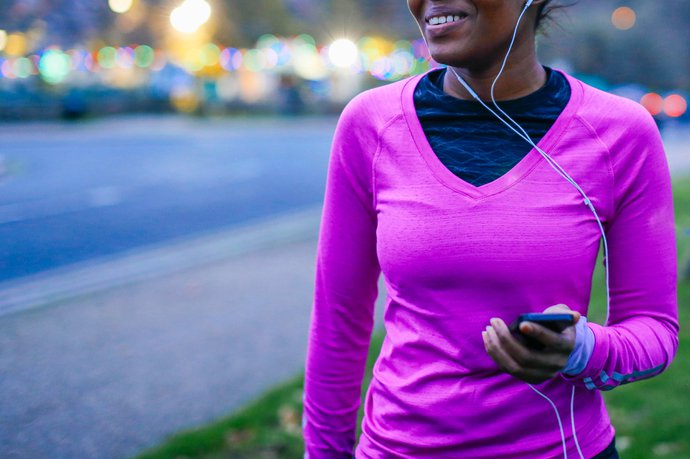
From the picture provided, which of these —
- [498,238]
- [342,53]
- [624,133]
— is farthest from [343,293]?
[342,53]

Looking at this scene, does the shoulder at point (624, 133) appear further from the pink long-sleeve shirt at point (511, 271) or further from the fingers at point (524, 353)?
the fingers at point (524, 353)

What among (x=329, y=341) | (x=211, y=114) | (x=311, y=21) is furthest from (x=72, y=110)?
(x=329, y=341)

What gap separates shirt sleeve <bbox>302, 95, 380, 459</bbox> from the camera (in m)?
1.64

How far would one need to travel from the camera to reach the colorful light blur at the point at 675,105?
29666mm

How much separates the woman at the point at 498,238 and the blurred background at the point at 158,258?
1.14ft

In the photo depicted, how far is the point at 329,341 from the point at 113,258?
278 inches

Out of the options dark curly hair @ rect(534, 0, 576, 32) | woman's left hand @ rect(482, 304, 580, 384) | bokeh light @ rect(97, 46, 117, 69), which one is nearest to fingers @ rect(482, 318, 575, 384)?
woman's left hand @ rect(482, 304, 580, 384)

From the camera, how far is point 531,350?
1.30 metres

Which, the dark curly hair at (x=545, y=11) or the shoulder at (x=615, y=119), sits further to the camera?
the dark curly hair at (x=545, y=11)

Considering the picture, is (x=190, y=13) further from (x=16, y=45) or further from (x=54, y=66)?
(x=16, y=45)

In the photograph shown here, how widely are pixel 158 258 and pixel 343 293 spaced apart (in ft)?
22.6

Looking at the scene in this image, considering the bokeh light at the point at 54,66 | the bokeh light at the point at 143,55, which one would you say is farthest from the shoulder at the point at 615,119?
the bokeh light at the point at 143,55

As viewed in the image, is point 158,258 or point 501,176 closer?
point 501,176

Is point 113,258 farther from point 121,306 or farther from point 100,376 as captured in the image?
point 100,376
